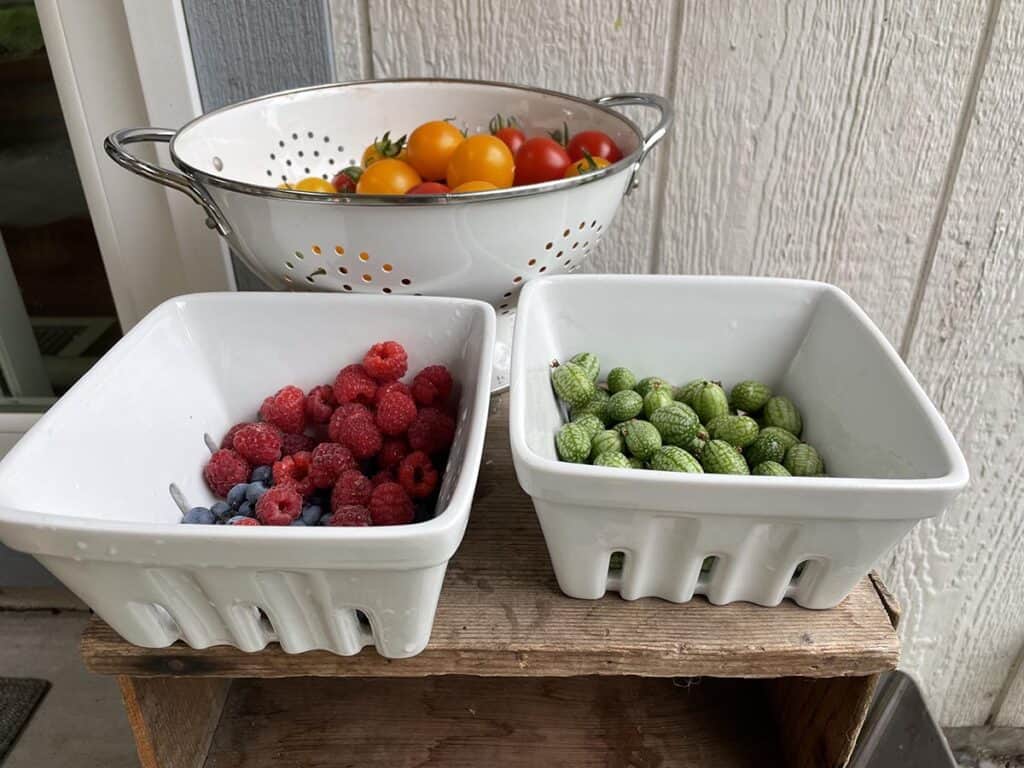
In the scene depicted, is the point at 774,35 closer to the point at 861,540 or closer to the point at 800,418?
the point at 800,418

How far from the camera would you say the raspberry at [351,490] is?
51cm

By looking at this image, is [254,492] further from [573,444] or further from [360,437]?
[573,444]

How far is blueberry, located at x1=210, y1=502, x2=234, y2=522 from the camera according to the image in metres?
0.51

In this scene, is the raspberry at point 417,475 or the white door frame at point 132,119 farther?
the white door frame at point 132,119

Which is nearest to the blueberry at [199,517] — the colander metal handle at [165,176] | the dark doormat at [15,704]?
the colander metal handle at [165,176]

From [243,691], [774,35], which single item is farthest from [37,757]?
[774,35]

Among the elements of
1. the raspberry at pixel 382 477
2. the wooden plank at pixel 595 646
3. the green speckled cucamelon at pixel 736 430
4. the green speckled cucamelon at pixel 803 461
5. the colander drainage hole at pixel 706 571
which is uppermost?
the green speckled cucamelon at pixel 736 430

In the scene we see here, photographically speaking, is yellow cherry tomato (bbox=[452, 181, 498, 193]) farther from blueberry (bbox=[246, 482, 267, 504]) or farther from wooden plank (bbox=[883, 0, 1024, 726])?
wooden plank (bbox=[883, 0, 1024, 726])

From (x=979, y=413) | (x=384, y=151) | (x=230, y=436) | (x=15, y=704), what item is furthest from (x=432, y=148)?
(x=15, y=704)

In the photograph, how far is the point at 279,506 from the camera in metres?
0.50

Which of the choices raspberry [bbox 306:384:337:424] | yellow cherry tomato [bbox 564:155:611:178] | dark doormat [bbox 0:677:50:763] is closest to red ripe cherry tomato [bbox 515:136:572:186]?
yellow cherry tomato [bbox 564:155:611:178]

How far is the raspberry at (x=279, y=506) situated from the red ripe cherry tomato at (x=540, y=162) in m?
0.31

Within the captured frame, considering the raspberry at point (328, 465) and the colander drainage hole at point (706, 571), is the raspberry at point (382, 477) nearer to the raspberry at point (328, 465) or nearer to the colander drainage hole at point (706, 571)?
the raspberry at point (328, 465)

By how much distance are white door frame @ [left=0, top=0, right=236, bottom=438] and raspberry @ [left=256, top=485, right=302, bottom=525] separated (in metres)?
0.38
